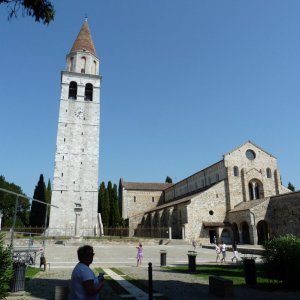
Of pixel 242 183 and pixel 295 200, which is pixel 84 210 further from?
pixel 295 200

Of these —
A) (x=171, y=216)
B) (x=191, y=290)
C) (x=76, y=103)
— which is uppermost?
(x=76, y=103)

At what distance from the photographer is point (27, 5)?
7406 millimetres

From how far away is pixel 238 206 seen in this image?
40312 mm

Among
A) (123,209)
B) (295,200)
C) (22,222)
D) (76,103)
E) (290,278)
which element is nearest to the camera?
(290,278)

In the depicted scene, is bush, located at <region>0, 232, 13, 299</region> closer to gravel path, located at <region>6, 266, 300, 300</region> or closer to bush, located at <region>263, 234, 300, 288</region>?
gravel path, located at <region>6, 266, 300, 300</region>

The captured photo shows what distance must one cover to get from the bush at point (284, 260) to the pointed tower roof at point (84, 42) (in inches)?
1670

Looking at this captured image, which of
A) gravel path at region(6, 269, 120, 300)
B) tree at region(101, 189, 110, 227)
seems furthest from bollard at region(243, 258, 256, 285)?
tree at region(101, 189, 110, 227)

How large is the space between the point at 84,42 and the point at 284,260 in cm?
4431

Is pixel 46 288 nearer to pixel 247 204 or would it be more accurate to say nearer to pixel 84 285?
pixel 84 285

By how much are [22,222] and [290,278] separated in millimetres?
68399

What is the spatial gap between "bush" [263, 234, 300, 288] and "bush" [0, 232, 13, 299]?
832 centimetres

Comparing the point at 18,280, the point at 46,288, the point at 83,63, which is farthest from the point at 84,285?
the point at 83,63

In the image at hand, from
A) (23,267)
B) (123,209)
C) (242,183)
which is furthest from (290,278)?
(123,209)

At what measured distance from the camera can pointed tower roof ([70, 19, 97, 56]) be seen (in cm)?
4631
